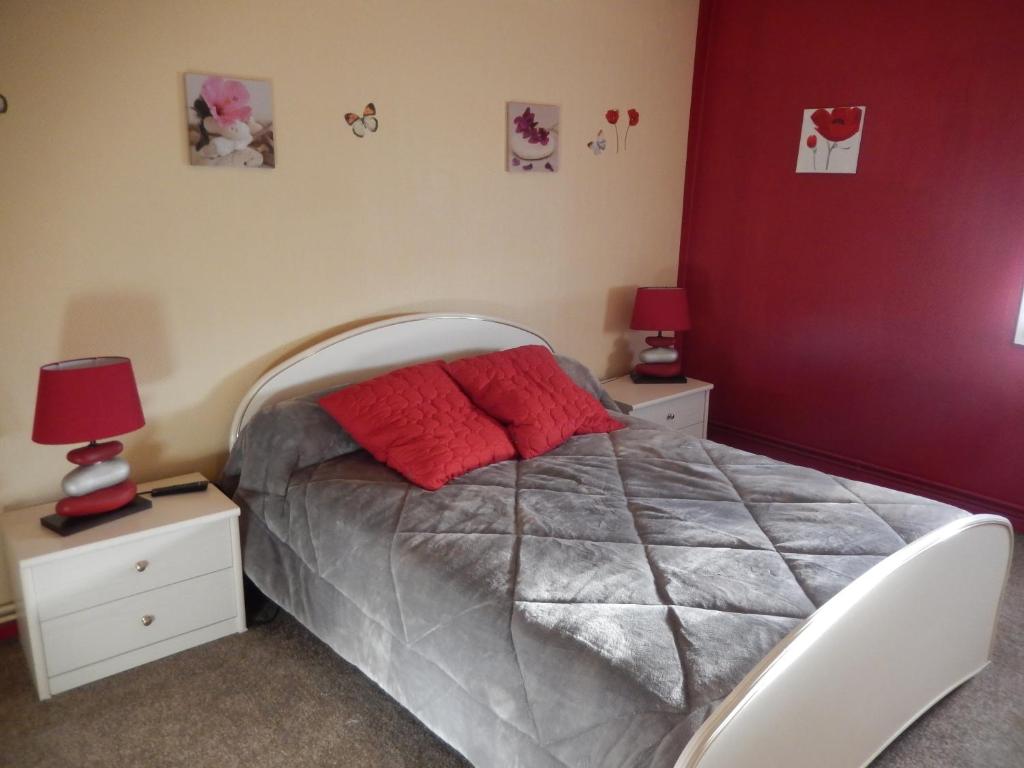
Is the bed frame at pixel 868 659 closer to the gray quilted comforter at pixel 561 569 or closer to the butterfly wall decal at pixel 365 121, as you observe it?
the gray quilted comforter at pixel 561 569

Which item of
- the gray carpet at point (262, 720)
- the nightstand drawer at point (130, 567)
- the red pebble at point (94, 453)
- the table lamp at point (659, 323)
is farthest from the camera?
the table lamp at point (659, 323)

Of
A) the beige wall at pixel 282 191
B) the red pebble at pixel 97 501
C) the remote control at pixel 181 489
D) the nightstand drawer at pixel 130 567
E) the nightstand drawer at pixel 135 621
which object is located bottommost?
the nightstand drawer at pixel 135 621

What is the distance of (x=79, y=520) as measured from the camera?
2164mm

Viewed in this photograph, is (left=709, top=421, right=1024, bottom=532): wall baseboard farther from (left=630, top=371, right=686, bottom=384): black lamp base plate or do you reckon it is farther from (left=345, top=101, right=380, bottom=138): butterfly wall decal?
(left=345, top=101, right=380, bottom=138): butterfly wall decal

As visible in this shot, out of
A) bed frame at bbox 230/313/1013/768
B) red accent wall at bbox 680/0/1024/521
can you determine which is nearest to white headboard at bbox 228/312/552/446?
bed frame at bbox 230/313/1013/768

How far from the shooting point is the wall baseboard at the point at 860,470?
3232mm

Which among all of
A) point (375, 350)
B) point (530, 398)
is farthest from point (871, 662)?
point (375, 350)

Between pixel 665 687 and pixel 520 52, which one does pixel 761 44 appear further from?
pixel 665 687

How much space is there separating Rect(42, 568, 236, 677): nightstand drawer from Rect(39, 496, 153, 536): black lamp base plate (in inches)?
9.1

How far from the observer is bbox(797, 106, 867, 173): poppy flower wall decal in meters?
3.37

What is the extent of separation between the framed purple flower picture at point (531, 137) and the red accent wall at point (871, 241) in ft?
3.32

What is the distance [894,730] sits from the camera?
6.32ft

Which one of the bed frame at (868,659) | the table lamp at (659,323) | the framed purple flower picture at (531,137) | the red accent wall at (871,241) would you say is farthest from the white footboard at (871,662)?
the framed purple flower picture at (531,137)

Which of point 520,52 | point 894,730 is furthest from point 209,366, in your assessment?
point 894,730
